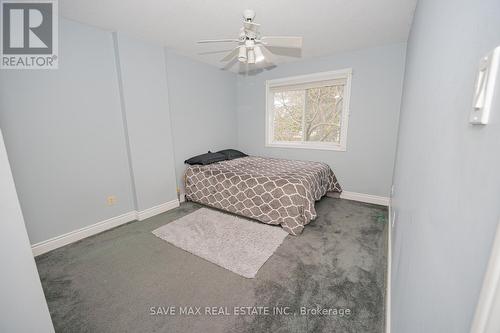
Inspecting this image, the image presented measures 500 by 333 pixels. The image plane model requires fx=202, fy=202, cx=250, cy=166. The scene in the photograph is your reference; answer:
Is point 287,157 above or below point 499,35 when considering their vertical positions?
below

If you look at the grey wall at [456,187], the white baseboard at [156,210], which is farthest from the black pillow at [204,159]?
the grey wall at [456,187]

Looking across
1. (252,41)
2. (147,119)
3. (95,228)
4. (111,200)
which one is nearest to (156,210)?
(111,200)

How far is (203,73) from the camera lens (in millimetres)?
3619

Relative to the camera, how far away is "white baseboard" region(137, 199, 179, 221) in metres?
2.81

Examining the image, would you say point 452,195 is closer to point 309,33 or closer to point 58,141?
point 309,33

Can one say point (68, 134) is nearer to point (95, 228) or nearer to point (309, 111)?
point (95, 228)

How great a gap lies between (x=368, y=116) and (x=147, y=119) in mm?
3267

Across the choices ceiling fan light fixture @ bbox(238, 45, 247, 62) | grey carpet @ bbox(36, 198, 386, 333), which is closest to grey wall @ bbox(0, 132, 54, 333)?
grey carpet @ bbox(36, 198, 386, 333)

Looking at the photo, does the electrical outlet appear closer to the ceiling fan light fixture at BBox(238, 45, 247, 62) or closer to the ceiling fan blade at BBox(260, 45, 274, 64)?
the ceiling fan light fixture at BBox(238, 45, 247, 62)

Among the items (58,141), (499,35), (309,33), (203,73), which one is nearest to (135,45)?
(203,73)

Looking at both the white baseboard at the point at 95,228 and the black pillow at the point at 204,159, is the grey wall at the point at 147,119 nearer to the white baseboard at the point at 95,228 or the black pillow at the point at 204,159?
the white baseboard at the point at 95,228

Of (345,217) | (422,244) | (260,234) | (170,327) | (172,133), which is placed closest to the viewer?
(422,244)

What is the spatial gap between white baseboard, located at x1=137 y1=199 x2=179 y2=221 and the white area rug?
1.55 ft

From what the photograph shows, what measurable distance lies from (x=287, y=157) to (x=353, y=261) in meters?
2.33
